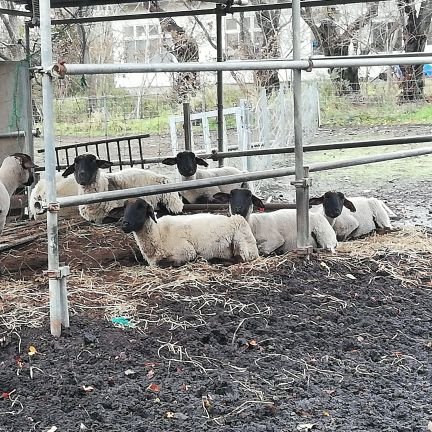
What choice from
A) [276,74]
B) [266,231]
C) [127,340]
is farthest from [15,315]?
[276,74]

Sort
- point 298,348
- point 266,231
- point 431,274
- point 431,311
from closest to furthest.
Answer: point 298,348 → point 431,311 → point 431,274 → point 266,231

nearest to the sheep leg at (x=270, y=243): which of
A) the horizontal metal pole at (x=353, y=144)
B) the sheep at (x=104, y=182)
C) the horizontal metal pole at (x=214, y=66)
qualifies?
the horizontal metal pole at (x=353, y=144)

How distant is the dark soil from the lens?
3527 millimetres

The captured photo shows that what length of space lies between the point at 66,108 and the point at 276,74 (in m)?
6.64

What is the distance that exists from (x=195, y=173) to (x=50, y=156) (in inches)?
185

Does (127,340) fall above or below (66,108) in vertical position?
below

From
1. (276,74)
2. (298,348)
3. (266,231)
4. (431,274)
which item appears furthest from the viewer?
(276,74)

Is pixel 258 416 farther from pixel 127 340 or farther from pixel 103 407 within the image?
pixel 127 340

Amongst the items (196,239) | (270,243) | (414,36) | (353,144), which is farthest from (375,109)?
(196,239)

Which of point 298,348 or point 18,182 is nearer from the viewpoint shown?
point 298,348

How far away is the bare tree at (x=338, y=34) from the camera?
70.2 ft

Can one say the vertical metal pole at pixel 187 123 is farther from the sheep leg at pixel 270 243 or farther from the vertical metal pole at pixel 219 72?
the sheep leg at pixel 270 243

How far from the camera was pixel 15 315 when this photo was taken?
16.0 ft

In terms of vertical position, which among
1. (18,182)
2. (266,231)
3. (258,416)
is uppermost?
(18,182)
